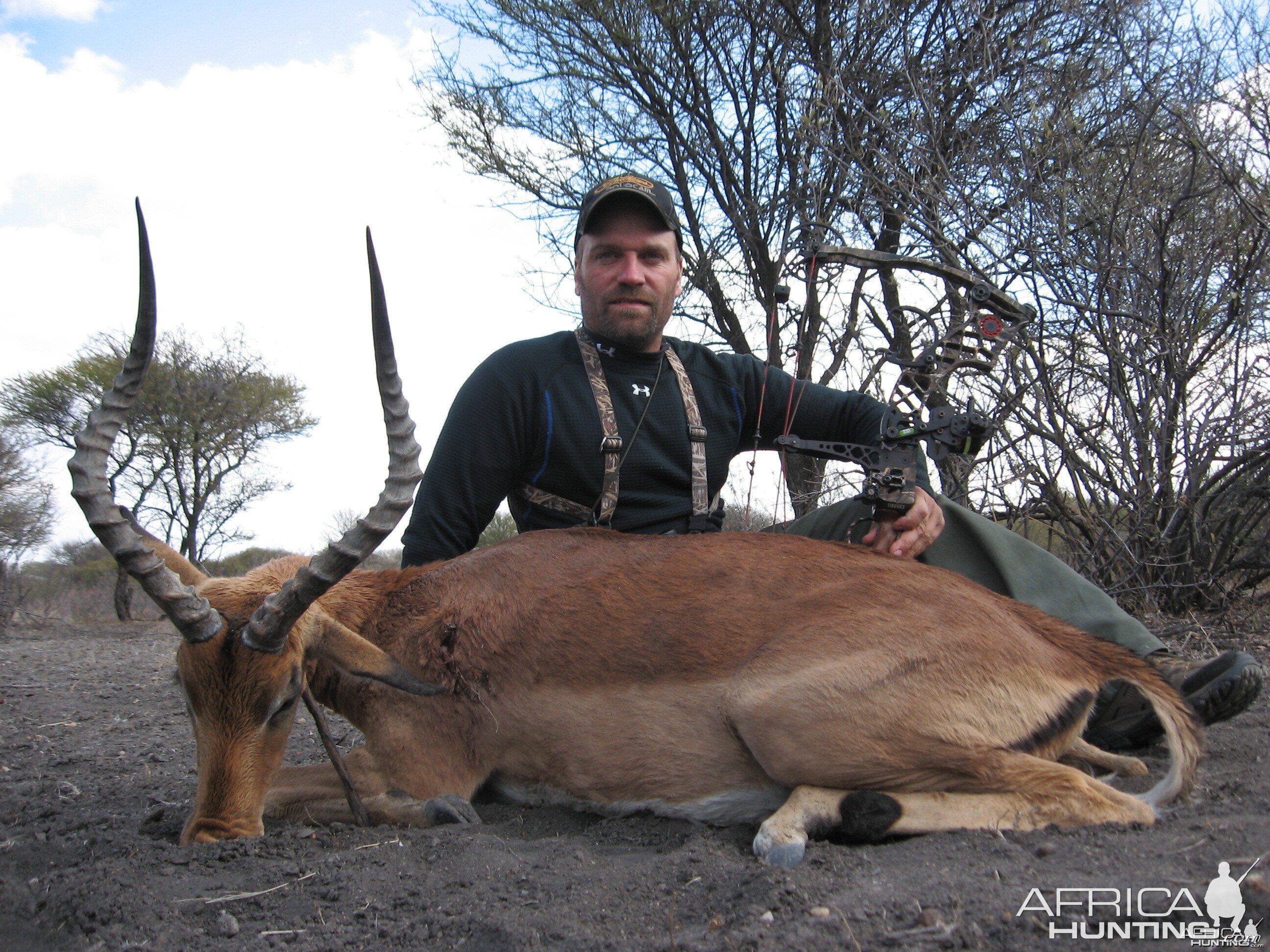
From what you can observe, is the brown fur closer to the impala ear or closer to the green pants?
the impala ear

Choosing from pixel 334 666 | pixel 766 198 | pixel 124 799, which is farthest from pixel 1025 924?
pixel 766 198

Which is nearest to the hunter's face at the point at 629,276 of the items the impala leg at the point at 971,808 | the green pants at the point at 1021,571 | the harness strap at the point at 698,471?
the harness strap at the point at 698,471

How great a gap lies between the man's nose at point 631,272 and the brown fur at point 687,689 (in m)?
1.76

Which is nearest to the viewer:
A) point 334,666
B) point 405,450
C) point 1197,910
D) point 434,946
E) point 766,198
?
point 1197,910

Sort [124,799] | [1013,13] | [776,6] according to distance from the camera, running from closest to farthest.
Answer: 1. [124,799]
2. [1013,13]
3. [776,6]

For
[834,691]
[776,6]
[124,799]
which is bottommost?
[124,799]

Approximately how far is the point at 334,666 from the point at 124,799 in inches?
48.4

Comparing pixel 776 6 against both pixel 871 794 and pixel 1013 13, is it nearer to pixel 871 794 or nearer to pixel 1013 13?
pixel 1013 13

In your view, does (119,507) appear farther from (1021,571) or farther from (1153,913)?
(1021,571)

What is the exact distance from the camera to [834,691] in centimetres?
313

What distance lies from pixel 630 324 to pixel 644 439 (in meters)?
0.69

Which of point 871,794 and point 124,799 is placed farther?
point 124,799

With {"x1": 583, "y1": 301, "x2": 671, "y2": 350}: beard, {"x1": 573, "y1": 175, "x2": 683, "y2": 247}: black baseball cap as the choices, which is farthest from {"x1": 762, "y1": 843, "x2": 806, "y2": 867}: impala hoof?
{"x1": 573, "y1": 175, "x2": 683, "y2": 247}: black baseball cap

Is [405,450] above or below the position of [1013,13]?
below
